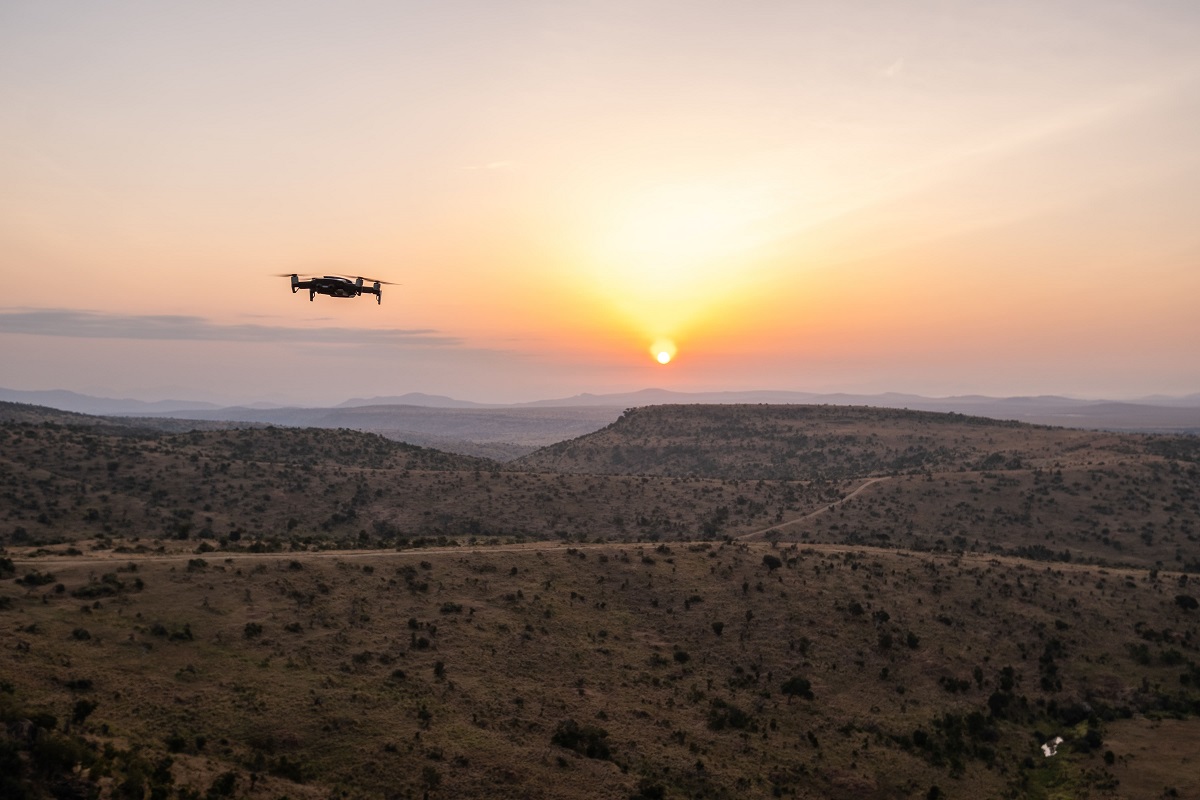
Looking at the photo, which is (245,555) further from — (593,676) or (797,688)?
(797,688)

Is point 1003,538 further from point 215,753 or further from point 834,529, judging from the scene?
point 215,753

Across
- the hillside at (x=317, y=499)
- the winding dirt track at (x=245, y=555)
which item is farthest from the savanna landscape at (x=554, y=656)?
the hillside at (x=317, y=499)

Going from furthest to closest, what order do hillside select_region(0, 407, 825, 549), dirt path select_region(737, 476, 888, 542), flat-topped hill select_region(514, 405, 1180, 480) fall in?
flat-topped hill select_region(514, 405, 1180, 480), dirt path select_region(737, 476, 888, 542), hillside select_region(0, 407, 825, 549)

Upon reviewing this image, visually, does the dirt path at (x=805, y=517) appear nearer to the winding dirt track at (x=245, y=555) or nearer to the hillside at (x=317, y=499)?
the hillside at (x=317, y=499)

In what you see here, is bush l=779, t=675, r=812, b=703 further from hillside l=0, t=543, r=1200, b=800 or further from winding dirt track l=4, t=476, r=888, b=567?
winding dirt track l=4, t=476, r=888, b=567

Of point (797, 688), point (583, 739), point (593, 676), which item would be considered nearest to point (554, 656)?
point (593, 676)

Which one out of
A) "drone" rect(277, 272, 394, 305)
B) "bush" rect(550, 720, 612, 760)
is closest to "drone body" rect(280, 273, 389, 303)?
"drone" rect(277, 272, 394, 305)

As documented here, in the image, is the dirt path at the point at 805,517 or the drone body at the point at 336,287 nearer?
the drone body at the point at 336,287

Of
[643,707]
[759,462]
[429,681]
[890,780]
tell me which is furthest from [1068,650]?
[759,462]
